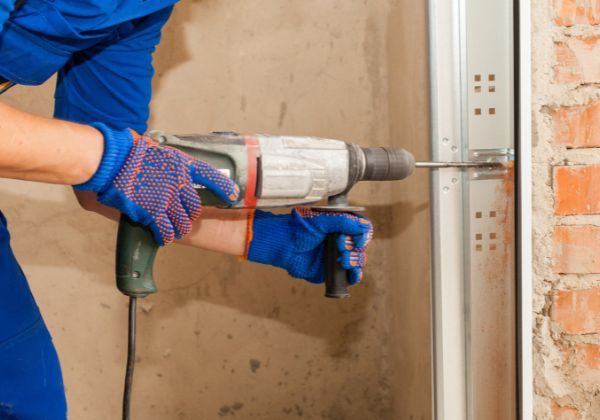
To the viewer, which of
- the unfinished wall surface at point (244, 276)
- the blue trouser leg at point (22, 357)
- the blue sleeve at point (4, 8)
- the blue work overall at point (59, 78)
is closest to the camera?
the blue sleeve at point (4, 8)

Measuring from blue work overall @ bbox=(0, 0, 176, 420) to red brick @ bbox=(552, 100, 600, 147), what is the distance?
617mm

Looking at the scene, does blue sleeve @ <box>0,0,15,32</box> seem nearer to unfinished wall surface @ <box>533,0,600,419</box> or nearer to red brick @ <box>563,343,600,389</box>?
unfinished wall surface @ <box>533,0,600,419</box>

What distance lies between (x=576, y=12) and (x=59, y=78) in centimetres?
85

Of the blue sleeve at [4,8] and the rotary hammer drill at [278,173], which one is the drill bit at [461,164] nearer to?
the rotary hammer drill at [278,173]

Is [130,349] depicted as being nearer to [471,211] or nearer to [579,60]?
[471,211]

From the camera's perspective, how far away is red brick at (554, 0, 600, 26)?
82 centimetres

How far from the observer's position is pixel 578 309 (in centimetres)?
87

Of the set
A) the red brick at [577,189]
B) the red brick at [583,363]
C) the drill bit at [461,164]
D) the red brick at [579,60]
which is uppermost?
the red brick at [579,60]

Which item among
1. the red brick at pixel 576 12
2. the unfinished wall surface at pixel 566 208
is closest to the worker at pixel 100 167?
the unfinished wall surface at pixel 566 208

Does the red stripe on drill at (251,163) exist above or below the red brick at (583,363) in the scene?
above

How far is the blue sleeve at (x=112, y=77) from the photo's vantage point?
3.05ft

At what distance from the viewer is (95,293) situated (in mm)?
1467

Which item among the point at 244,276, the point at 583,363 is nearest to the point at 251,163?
the point at 583,363

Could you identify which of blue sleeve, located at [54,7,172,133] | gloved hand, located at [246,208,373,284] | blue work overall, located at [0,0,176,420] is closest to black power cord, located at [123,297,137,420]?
blue work overall, located at [0,0,176,420]
